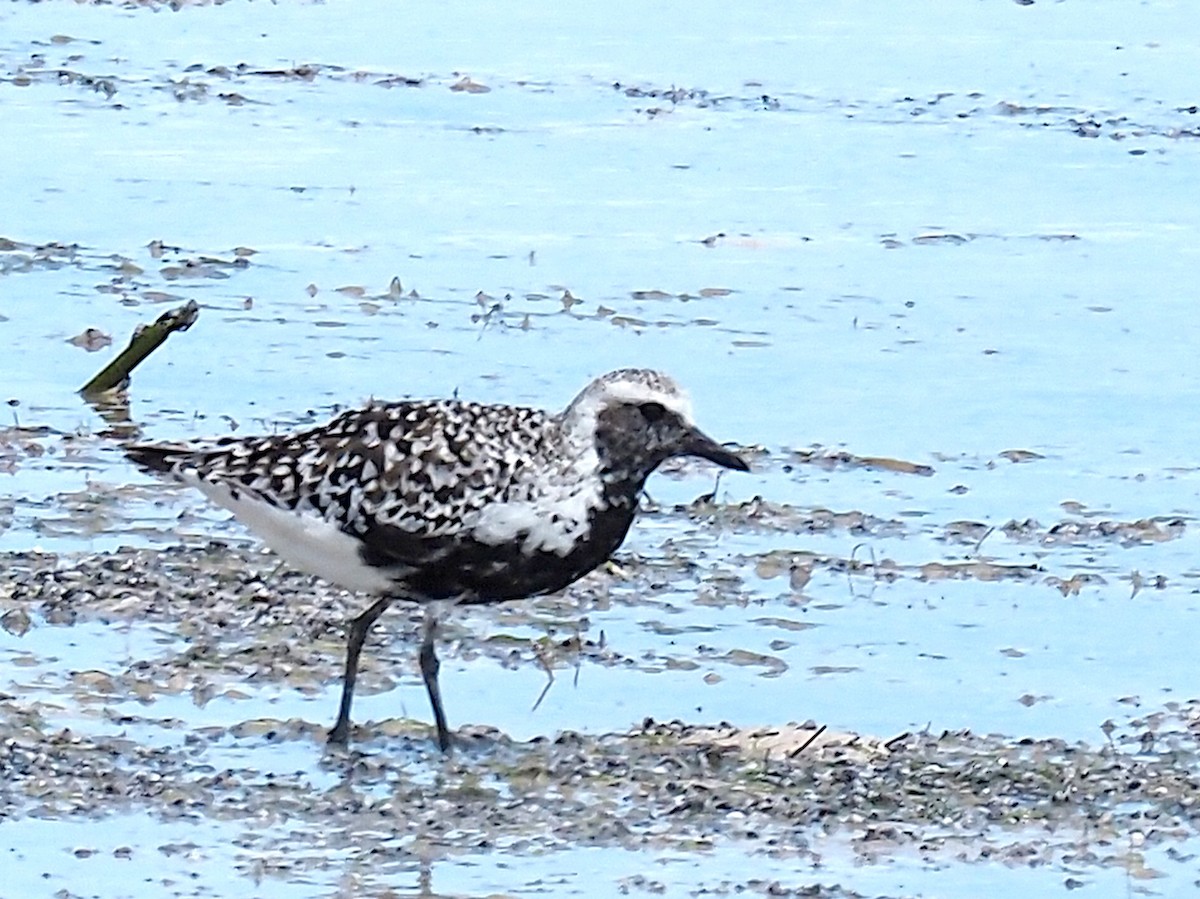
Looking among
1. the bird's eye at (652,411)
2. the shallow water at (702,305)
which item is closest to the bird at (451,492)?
the bird's eye at (652,411)

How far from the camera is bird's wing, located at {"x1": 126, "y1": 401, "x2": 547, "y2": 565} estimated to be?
7.92 m

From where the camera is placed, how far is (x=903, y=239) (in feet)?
50.6

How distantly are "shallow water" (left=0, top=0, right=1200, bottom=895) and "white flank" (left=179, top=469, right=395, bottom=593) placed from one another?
1.25 ft

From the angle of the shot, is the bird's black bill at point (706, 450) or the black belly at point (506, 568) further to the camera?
the bird's black bill at point (706, 450)

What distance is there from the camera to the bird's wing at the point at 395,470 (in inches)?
312

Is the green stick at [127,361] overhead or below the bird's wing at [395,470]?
below

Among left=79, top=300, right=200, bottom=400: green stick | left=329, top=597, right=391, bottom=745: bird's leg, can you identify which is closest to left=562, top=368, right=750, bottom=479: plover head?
left=329, top=597, right=391, bottom=745: bird's leg

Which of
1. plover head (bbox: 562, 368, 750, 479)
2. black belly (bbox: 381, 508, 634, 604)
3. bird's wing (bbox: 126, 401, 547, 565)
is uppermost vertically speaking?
plover head (bbox: 562, 368, 750, 479)

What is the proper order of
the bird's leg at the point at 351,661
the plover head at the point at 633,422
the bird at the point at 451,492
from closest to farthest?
the bird's leg at the point at 351,661
the bird at the point at 451,492
the plover head at the point at 633,422

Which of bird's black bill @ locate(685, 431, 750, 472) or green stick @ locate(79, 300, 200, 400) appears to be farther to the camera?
green stick @ locate(79, 300, 200, 400)

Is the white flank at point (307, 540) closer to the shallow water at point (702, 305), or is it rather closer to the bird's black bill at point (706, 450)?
the shallow water at point (702, 305)

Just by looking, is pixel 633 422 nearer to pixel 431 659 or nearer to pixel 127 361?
pixel 431 659

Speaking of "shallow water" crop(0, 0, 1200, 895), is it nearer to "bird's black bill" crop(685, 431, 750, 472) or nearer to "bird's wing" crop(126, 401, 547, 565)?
"bird's wing" crop(126, 401, 547, 565)

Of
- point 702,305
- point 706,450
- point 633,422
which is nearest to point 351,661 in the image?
point 633,422
